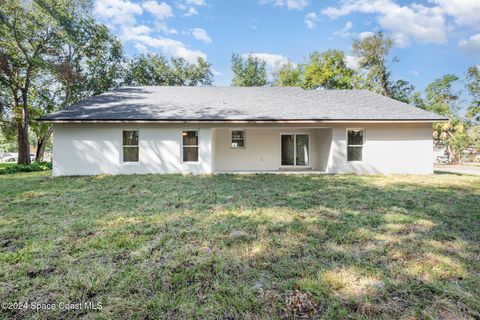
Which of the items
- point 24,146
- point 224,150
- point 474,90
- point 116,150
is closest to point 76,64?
point 24,146

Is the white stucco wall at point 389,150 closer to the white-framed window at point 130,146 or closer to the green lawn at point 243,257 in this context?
the green lawn at point 243,257

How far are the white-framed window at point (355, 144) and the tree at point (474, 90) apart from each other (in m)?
19.3

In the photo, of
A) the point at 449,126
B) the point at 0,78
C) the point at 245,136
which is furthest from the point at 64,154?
the point at 449,126

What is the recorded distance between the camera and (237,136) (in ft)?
41.1

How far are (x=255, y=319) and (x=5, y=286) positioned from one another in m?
2.53

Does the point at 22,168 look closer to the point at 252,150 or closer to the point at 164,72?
the point at 252,150

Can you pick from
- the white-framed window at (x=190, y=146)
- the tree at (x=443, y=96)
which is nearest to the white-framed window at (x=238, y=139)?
the white-framed window at (x=190, y=146)

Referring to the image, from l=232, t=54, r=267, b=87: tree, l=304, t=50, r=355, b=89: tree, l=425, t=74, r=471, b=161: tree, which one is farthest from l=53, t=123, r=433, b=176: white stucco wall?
l=232, t=54, r=267, b=87: tree

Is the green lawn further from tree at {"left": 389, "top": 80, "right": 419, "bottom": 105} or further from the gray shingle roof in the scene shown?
tree at {"left": 389, "top": 80, "right": 419, "bottom": 105}

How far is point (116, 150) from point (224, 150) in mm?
4909

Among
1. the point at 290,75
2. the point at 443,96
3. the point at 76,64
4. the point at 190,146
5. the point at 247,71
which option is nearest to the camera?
the point at 190,146

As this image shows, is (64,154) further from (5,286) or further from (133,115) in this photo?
(5,286)

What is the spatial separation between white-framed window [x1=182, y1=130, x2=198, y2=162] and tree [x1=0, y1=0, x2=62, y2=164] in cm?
1271

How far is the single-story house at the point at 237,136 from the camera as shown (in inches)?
407
